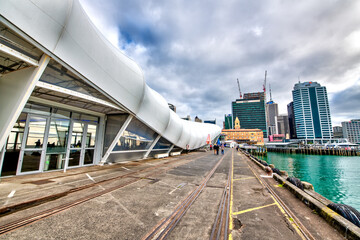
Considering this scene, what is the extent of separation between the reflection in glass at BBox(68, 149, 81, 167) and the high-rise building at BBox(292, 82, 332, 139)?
224 m

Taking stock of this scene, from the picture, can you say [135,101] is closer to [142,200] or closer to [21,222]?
[142,200]

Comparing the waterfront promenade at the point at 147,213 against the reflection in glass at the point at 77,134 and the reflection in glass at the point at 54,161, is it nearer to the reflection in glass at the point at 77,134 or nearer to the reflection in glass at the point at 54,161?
the reflection in glass at the point at 54,161

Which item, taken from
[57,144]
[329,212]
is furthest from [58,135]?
[329,212]

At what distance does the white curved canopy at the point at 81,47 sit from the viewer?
5.11 metres

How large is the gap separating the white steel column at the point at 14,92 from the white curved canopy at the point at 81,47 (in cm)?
89

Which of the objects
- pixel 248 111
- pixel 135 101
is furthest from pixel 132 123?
pixel 248 111

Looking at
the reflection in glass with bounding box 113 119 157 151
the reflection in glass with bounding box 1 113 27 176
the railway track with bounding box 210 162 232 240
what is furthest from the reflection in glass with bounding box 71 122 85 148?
the railway track with bounding box 210 162 232 240

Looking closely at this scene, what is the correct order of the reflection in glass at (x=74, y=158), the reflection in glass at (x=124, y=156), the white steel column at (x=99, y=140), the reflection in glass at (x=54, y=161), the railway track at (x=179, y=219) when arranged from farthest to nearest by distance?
the reflection in glass at (x=124, y=156) < the white steel column at (x=99, y=140) < the reflection in glass at (x=74, y=158) < the reflection in glass at (x=54, y=161) < the railway track at (x=179, y=219)

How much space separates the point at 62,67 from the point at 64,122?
432 cm

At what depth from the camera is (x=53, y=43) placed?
5.95 metres

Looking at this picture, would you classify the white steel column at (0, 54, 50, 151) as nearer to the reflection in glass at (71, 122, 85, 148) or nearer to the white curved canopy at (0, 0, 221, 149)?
the white curved canopy at (0, 0, 221, 149)

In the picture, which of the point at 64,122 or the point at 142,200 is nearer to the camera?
the point at 142,200

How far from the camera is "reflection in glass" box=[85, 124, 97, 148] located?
1122 centimetres

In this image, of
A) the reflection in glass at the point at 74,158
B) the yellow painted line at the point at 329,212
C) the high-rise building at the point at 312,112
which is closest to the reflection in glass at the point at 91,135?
the reflection in glass at the point at 74,158
